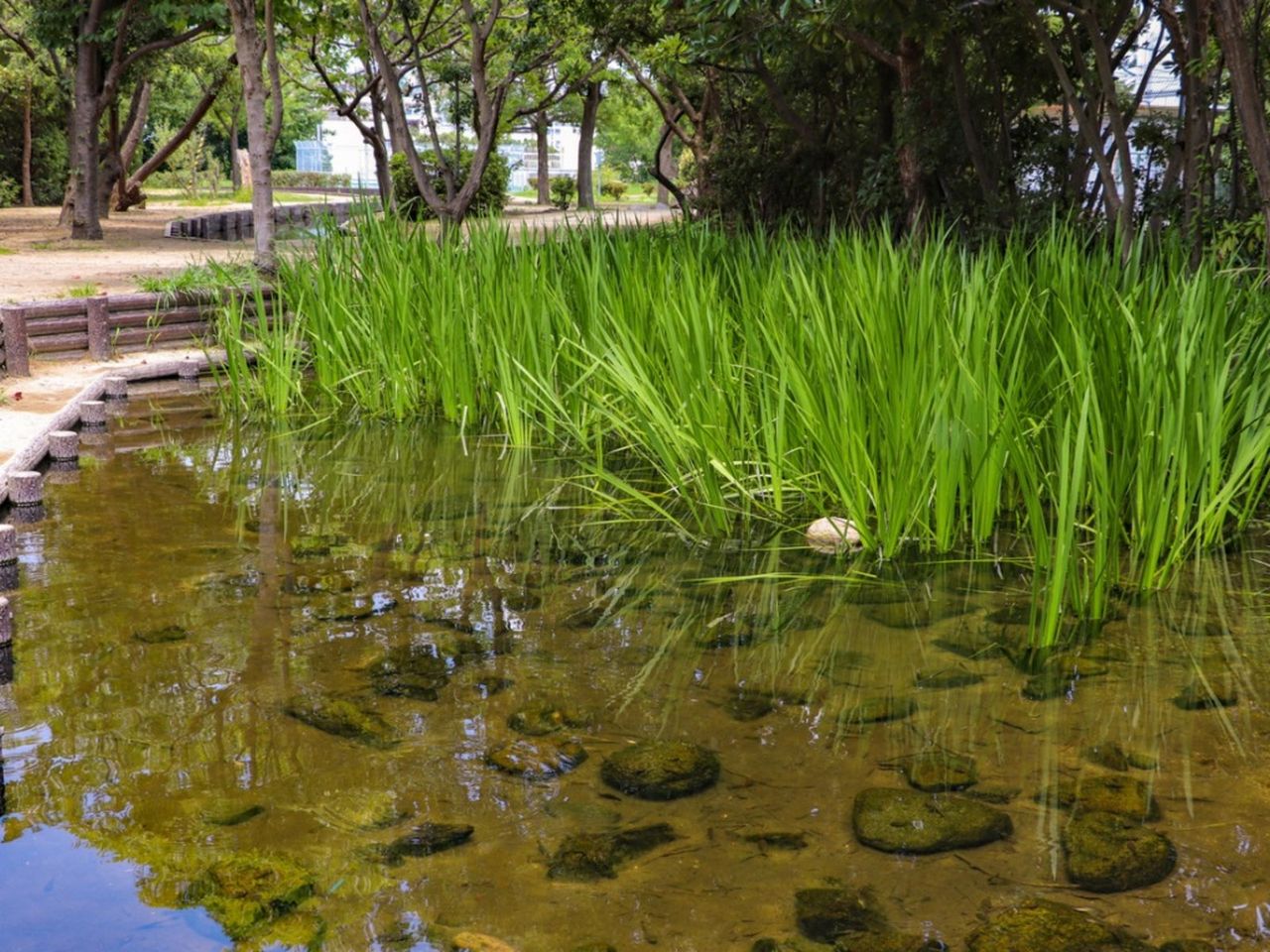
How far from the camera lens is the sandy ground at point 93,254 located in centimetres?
1124

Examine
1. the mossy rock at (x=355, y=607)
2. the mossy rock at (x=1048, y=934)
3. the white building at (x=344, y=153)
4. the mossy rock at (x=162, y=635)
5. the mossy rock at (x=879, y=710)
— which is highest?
the white building at (x=344, y=153)

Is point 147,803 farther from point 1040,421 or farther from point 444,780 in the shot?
point 1040,421

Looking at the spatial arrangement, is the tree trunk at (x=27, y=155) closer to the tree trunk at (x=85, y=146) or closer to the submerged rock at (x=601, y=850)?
the tree trunk at (x=85, y=146)

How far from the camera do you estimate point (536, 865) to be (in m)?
2.39

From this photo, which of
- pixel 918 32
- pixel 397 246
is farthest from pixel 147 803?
pixel 918 32

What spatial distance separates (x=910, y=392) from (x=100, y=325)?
A: 6.17 meters

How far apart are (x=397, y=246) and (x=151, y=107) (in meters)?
28.4

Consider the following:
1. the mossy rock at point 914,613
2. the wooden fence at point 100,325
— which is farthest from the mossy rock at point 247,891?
the wooden fence at point 100,325

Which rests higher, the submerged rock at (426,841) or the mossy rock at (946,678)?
the mossy rock at (946,678)

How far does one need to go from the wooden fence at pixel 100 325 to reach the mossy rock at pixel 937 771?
546 cm

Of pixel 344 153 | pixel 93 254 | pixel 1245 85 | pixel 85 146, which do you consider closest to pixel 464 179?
pixel 85 146

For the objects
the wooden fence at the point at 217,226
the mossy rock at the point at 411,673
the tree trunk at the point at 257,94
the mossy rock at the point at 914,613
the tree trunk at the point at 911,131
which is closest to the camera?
the mossy rock at the point at 411,673

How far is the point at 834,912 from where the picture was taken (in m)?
2.23

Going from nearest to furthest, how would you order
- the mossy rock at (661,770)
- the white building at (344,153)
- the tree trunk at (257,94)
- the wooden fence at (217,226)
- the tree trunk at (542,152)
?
the mossy rock at (661,770)
the tree trunk at (257,94)
the wooden fence at (217,226)
the tree trunk at (542,152)
the white building at (344,153)
